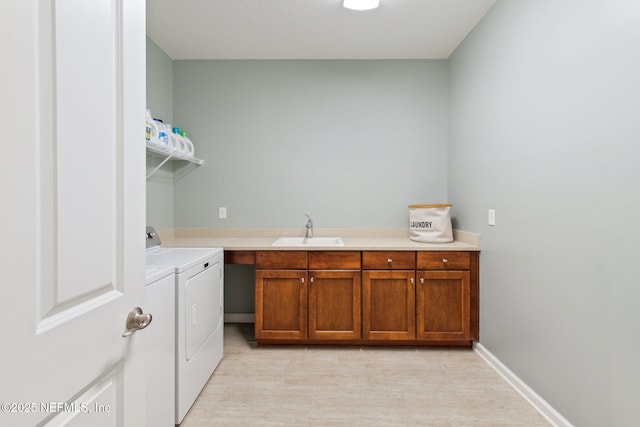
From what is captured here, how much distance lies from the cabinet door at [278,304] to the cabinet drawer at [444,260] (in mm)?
928

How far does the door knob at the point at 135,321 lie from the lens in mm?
764

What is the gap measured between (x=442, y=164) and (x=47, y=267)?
3.08 m

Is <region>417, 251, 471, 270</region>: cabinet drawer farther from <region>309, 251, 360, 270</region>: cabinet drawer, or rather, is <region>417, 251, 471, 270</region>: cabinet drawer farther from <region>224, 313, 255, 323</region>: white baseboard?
<region>224, 313, 255, 323</region>: white baseboard

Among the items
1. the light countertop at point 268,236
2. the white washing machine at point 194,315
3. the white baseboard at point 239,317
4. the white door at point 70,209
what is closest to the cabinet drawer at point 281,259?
the light countertop at point 268,236

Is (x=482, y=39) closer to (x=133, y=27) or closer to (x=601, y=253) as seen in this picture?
(x=601, y=253)

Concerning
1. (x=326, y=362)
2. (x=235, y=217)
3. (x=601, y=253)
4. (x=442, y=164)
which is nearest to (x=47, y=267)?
(x=601, y=253)

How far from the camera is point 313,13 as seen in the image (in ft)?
7.72

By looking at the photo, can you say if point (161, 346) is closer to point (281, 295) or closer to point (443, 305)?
point (281, 295)

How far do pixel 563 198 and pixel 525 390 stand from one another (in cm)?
115

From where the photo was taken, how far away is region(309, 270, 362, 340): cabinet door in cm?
257

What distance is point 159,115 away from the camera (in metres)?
2.89

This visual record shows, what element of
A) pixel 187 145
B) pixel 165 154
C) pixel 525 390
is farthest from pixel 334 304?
pixel 187 145

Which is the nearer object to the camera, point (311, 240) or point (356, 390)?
point (356, 390)

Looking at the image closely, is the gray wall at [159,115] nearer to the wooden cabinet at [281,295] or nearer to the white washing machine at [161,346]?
the wooden cabinet at [281,295]
